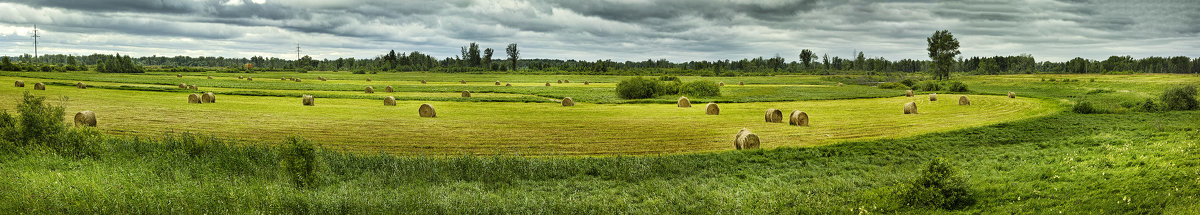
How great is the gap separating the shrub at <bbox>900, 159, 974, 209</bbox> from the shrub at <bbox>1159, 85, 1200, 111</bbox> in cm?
3147

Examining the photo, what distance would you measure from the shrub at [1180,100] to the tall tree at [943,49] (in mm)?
94340

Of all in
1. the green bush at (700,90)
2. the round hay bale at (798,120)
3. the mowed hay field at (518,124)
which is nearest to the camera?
the mowed hay field at (518,124)

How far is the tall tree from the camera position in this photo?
125 meters

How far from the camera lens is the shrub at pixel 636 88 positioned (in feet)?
208

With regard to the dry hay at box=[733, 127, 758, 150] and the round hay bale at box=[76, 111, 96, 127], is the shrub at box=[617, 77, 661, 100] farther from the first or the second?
the round hay bale at box=[76, 111, 96, 127]

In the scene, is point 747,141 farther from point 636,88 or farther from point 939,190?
point 636,88

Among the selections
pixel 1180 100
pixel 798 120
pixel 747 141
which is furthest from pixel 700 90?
pixel 747 141

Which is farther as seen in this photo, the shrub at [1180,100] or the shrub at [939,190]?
the shrub at [1180,100]

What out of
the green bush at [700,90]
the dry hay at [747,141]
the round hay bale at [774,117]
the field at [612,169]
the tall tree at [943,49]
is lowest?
the field at [612,169]

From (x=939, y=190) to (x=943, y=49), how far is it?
416 ft

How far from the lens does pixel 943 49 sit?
12569 centimetres

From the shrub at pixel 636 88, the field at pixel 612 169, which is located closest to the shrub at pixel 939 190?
the field at pixel 612 169

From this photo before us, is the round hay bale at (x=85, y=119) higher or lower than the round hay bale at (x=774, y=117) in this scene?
lower

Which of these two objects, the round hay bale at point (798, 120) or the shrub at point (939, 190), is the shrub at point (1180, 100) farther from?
the shrub at point (939, 190)
